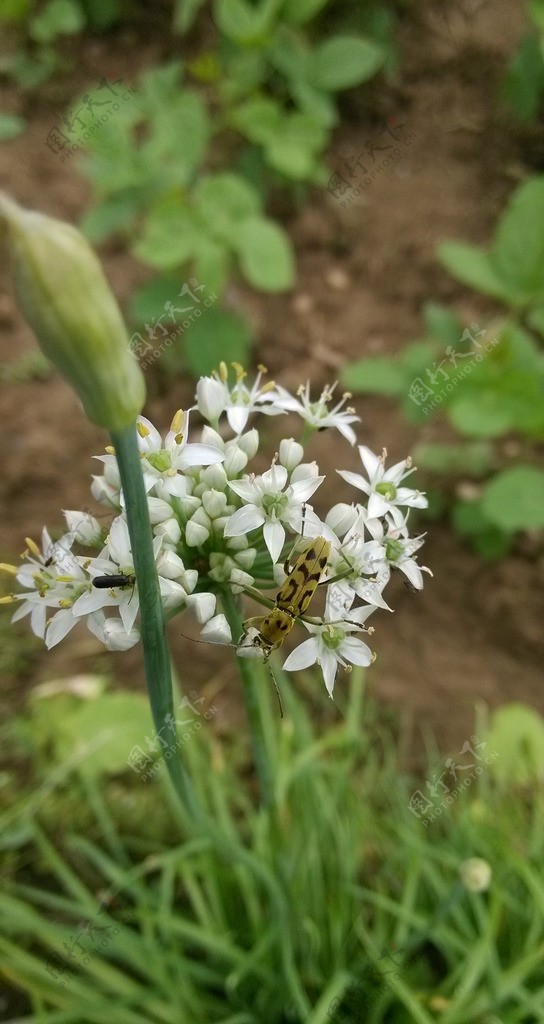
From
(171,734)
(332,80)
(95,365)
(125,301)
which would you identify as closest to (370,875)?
(171,734)

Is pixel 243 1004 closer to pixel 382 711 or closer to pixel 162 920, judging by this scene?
pixel 162 920

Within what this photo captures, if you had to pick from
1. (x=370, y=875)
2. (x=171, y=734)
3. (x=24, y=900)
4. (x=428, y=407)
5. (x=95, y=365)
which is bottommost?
(x=370, y=875)

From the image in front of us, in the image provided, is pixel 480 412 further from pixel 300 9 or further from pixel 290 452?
pixel 300 9

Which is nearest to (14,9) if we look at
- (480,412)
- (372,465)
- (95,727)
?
(480,412)

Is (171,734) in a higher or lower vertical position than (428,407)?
higher

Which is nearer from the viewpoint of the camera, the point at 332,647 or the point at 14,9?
the point at 332,647

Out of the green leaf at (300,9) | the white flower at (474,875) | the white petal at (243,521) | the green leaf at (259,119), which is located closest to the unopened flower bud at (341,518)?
the white petal at (243,521)

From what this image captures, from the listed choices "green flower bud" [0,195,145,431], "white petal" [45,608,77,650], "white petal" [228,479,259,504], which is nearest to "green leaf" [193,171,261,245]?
"white petal" [228,479,259,504]
